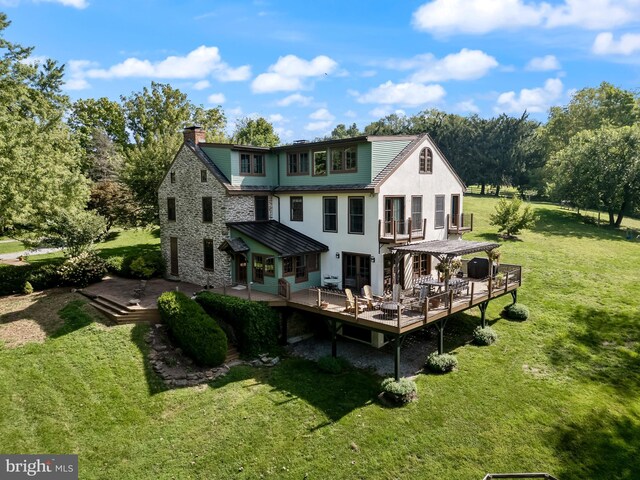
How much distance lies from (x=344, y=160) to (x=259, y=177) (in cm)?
570

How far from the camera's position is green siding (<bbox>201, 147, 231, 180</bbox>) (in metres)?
22.5

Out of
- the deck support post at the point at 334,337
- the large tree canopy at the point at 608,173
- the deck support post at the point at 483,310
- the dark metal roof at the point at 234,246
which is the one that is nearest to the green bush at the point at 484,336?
the deck support post at the point at 483,310

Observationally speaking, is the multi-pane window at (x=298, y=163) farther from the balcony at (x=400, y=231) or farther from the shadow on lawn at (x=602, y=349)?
the shadow on lawn at (x=602, y=349)

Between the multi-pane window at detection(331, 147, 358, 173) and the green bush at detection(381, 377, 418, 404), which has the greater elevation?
the multi-pane window at detection(331, 147, 358, 173)

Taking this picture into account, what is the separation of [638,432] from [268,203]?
1973 cm

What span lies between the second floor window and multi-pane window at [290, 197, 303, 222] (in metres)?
2.71

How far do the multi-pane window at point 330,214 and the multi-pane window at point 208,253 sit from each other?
22.6 feet

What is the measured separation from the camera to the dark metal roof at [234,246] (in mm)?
21386

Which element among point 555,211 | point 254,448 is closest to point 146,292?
point 254,448

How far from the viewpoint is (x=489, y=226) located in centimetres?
4047

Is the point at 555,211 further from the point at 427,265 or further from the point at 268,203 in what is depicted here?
the point at 268,203

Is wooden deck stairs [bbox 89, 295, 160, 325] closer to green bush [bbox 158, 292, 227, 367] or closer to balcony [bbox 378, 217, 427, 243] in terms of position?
green bush [bbox 158, 292, 227, 367]

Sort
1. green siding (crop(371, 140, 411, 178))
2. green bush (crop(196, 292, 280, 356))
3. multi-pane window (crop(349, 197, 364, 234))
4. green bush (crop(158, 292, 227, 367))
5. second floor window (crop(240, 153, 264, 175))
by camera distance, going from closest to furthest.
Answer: green bush (crop(158, 292, 227, 367)), green bush (crop(196, 292, 280, 356)), green siding (crop(371, 140, 411, 178)), multi-pane window (crop(349, 197, 364, 234)), second floor window (crop(240, 153, 264, 175))

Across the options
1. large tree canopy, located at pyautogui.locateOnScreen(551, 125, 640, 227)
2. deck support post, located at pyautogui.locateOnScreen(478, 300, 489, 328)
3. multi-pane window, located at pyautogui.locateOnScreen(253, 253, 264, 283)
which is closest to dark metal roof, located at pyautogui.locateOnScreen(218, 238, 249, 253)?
multi-pane window, located at pyautogui.locateOnScreen(253, 253, 264, 283)
